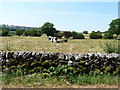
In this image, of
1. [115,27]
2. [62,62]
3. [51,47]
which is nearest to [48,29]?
[115,27]

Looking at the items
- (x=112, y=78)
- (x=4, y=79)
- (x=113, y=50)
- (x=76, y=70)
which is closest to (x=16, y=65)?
(x=4, y=79)

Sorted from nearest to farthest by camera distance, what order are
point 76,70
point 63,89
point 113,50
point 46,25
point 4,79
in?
1. point 63,89
2. point 4,79
3. point 76,70
4. point 113,50
5. point 46,25

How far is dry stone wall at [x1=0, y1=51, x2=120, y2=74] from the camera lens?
690 cm

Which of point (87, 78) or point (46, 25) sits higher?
point (46, 25)

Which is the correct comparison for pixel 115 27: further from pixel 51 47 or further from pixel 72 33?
pixel 51 47

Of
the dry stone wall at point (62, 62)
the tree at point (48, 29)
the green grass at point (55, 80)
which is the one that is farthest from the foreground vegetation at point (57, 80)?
the tree at point (48, 29)

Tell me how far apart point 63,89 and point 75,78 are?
2.88ft

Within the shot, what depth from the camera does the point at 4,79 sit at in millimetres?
6219

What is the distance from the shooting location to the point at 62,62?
695 cm

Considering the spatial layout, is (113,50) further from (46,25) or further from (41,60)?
(46,25)

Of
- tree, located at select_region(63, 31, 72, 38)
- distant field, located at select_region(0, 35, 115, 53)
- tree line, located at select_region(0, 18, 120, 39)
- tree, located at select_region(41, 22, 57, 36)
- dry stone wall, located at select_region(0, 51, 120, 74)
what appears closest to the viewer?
dry stone wall, located at select_region(0, 51, 120, 74)

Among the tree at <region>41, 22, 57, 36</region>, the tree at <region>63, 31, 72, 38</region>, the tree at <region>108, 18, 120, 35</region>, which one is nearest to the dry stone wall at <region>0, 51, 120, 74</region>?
the tree at <region>63, 31, 72, 38</region>

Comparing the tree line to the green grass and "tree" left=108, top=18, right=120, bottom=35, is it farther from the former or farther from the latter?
the green grass

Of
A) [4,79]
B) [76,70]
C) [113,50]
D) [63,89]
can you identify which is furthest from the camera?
[113,50]
